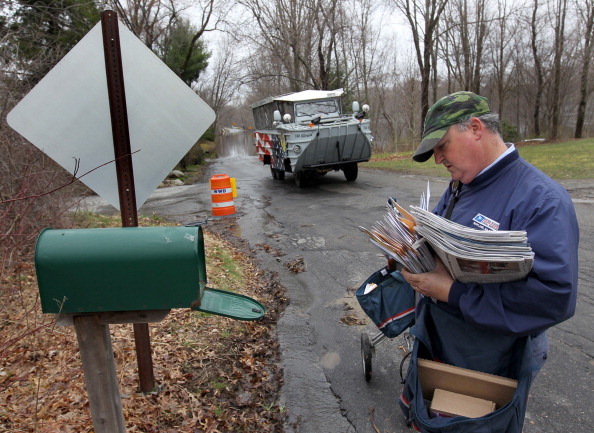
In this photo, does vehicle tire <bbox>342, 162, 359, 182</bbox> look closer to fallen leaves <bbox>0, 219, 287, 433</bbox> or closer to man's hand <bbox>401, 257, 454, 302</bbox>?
fallen leaves <bbox>0, 219, 287, 433</bbox>

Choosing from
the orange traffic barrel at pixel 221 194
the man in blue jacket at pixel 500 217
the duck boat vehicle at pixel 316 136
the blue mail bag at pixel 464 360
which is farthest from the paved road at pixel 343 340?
the duck boat vehicle at pixel 316 136

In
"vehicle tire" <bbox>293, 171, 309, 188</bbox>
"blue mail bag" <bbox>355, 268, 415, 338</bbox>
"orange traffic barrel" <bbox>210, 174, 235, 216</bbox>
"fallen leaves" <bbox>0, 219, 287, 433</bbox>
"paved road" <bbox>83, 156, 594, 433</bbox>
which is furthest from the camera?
"vehicle tire" <bbox>293, 171, 309, 188</bbox>

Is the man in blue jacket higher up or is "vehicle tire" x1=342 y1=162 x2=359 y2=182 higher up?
the man in blue jacket

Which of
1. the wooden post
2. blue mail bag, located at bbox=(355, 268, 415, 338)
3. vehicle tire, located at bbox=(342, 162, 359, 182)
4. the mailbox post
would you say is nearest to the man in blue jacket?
blue mail bag, located at bbox=(355, 268, 415, 338)

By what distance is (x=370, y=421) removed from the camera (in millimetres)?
2836

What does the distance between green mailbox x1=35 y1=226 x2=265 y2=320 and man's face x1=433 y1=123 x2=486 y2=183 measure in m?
1.14

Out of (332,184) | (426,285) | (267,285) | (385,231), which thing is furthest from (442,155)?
(332,184)

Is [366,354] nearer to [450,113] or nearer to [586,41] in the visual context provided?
[450,113]

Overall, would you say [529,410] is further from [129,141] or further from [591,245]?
[591,245]

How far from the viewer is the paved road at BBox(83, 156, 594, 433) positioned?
113 inches

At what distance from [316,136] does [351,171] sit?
219 centimetres

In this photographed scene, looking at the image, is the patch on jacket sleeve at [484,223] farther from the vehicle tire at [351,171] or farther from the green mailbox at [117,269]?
the vehicle tire at [351,171]

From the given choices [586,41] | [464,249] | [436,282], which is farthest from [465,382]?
[586,41]

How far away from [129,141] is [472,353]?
207cm
